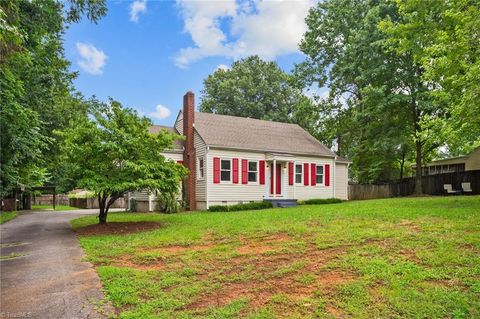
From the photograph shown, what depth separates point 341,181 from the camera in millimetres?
24109

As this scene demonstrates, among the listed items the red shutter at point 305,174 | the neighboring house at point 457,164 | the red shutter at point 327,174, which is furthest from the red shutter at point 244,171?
the neighboring house at point 457,164

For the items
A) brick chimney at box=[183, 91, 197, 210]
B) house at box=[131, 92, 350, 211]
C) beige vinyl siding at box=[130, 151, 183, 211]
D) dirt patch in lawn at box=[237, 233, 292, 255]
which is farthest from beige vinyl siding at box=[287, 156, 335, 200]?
dirt patch in lawn at box=[237, 233, 292, 255]

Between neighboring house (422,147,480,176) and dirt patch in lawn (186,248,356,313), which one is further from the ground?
neighboring house (422,147,480,176)

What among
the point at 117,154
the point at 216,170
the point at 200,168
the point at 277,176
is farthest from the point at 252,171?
the point at 117,154

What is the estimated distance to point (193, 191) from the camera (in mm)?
19438

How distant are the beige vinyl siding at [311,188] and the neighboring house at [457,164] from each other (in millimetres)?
10504

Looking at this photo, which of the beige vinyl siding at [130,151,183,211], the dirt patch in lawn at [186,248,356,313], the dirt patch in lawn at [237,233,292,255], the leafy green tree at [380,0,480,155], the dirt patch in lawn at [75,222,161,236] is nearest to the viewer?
the dirt patch in lawn at [186,248,356,313]

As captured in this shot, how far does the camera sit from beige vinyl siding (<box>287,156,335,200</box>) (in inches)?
843

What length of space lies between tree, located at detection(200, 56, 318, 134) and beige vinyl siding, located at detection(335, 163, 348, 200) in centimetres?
1567

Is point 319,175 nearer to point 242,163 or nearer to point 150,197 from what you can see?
point 242,163

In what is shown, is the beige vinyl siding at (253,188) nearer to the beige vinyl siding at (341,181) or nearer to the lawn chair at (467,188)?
the beige vinyl siding at (341,181)

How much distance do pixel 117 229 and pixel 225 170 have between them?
8454 millimetres

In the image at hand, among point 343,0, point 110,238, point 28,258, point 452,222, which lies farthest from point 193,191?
point 343,0

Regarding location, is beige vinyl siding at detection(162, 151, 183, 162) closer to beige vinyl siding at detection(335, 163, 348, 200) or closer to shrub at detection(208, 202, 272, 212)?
shrub at detection(208, 202, 272, 212)
